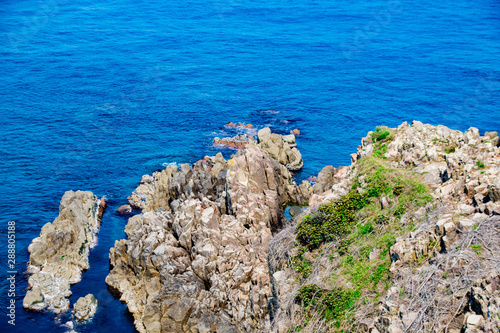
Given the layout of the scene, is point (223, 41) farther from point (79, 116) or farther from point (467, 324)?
point (467, 324)

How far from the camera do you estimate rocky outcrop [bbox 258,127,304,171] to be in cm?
7388

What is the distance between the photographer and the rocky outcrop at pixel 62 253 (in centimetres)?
4597

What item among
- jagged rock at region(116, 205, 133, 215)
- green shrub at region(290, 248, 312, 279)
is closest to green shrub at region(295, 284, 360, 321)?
green shrub at region(290, 248, 312, 279)

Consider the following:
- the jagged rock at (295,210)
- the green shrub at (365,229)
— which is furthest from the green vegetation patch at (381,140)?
the jagged rock at (295,210)

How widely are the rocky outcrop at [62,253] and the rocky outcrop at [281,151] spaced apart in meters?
29.6

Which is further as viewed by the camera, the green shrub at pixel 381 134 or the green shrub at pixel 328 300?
the green shrub at pixel 381 134

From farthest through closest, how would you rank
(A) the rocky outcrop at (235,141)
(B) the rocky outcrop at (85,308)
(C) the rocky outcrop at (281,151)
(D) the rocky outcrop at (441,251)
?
1. (A) the rocky outcrop at (235,141)
2. (C) the rocky outcrop at (281,151)
3. (B) the rocky outcrop at (85,308)
4. (D) the rocky outcrop at (441,251)

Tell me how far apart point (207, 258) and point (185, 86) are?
7135 cm

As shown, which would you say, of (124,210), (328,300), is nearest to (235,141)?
(124,210)

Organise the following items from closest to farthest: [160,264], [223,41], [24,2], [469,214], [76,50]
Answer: [469,214], [160,264], [76,50], [223,41], [24,2]

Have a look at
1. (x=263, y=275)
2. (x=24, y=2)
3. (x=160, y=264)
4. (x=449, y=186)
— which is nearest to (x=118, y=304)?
(x=160, y=264)

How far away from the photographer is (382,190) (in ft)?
113

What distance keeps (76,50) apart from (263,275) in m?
107

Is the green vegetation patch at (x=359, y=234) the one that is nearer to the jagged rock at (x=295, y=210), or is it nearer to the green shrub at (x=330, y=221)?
the green shrub at (x=330, y=221)
